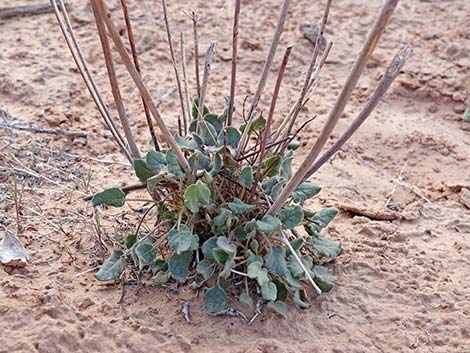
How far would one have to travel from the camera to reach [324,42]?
12.8 feet

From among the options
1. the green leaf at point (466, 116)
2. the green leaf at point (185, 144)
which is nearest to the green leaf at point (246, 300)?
the green leaf at point (185, 144)

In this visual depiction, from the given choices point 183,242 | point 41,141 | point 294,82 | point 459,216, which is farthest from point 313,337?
point 294,82

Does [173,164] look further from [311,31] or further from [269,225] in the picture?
[311,31]

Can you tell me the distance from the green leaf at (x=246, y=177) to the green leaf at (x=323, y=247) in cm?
34

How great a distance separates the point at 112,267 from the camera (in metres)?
2.05

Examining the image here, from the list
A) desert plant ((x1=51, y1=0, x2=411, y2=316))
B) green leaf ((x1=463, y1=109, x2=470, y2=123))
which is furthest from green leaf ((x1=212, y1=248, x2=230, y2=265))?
green leaf ((x1=463, y1=109, x2=470, y2=123))

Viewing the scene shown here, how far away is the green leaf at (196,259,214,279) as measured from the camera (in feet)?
6.50

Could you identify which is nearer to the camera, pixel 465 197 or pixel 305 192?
pixel 305 192

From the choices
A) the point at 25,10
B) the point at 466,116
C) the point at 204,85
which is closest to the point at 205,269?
the point at 204,85

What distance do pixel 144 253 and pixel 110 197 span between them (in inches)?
7.3

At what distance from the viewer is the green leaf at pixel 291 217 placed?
6.58 feet

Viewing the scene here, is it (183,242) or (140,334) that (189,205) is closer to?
(183,242)

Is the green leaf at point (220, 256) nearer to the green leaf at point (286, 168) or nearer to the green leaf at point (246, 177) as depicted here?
the green leaf at point (246, 177)

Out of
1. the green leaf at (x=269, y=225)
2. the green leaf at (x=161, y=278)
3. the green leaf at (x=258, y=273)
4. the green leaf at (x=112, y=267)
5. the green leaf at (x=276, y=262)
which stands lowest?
the green leaf at (x=161, y=278)
